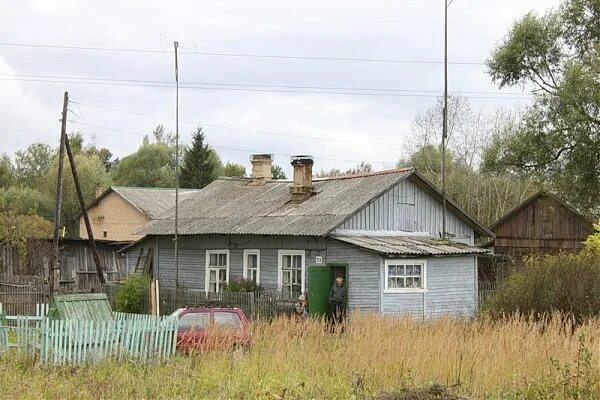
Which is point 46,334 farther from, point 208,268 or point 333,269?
point 208,268

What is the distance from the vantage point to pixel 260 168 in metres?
34.4

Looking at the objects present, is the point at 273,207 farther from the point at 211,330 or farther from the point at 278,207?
the point at 211,330

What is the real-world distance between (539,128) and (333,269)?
12.0 m

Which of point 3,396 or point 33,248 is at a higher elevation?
point 33,248

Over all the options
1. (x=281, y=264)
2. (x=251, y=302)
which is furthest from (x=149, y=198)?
(x=251, y=302)

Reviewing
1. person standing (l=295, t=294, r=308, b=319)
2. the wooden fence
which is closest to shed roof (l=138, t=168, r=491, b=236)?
person standing (l=295, t=294, r=308, b=319)

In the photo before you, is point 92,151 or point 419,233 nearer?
point 419,233

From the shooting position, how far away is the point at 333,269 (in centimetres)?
2591

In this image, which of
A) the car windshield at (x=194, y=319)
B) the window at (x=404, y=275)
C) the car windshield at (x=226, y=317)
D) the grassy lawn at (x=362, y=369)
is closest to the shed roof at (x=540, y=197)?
the window at (x=404, y=275)

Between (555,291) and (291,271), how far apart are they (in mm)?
11320

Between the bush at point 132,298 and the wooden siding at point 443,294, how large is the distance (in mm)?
7500

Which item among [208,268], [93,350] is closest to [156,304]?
[208,268]

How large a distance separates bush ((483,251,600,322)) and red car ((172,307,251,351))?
16.5ft

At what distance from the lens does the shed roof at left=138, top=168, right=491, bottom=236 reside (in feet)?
86.9
